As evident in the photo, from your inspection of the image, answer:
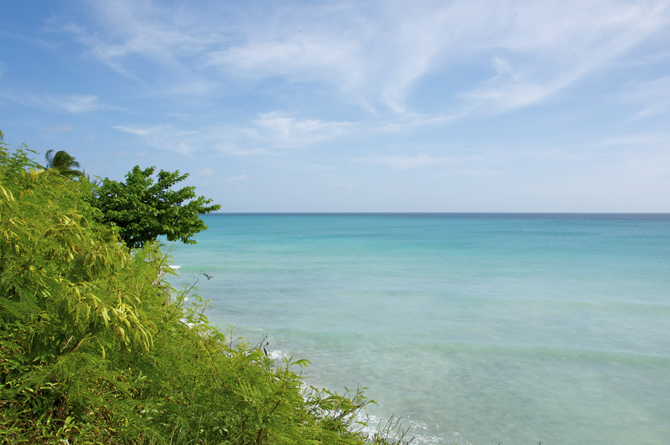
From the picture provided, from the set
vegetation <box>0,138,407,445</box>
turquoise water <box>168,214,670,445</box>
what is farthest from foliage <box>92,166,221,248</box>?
vegetation <box>0,138,407,445</box>

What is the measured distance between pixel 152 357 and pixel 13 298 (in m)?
1.02

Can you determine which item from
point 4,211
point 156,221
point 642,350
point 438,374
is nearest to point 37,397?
point 4,211

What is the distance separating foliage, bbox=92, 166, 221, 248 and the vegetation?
13.8 metres

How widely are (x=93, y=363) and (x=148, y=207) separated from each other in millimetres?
15294

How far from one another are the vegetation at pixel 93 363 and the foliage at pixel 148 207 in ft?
45.4

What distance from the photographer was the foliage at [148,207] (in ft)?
54.0

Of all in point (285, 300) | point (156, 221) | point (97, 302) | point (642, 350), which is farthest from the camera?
Answer: point (285, 300)

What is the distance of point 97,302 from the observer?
261 centimetres

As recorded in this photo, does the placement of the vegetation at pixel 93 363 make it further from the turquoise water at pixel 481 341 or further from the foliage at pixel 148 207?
the foliage at pixel 148 207

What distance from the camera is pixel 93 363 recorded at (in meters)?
2.88

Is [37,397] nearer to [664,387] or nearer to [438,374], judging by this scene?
[438,374]

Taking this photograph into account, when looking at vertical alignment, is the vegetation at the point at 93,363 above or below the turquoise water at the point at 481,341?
above

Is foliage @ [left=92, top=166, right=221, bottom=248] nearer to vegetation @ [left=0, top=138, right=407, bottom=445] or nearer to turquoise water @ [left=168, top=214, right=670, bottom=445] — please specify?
turquoise water @ [left=168, top=214, right=670, bottom=445]

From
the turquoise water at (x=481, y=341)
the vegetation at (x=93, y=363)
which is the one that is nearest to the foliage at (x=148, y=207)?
the turquoise water at (x=481, y=341)
